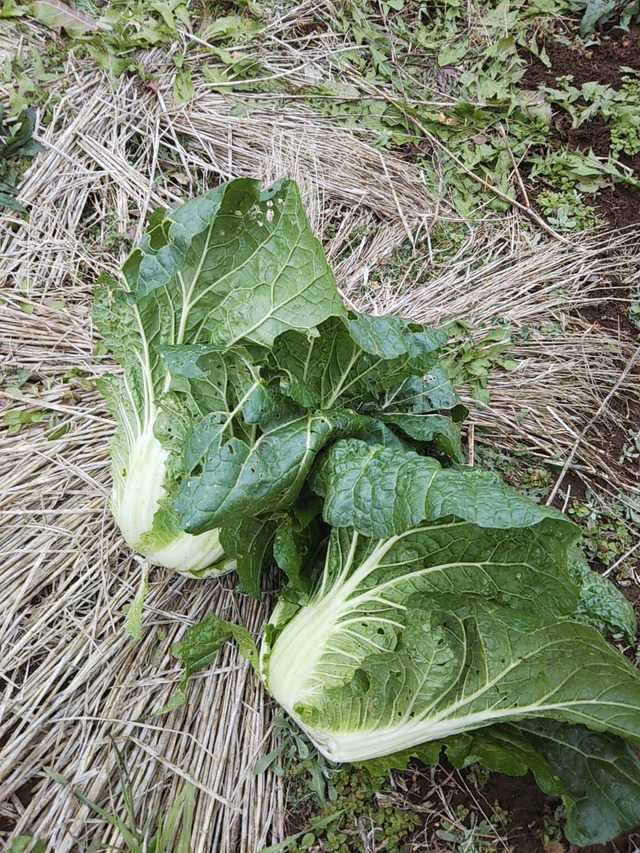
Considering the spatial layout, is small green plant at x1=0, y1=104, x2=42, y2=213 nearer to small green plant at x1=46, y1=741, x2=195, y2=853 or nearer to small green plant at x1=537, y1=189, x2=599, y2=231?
small green plant at x1=46, y1=741, x2=195, y2=853

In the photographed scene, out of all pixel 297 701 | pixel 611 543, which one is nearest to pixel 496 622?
pixel 297 701

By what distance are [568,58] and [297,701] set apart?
14.3ft

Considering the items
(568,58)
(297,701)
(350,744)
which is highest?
(568,58)

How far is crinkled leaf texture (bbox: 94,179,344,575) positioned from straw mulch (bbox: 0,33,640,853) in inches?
17.9

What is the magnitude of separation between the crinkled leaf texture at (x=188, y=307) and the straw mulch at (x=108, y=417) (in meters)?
0.45

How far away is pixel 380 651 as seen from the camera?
6.76ft

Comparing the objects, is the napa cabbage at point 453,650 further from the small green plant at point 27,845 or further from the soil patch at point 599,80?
the soil patch at point 599,80

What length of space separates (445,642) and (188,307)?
1540 millimetres

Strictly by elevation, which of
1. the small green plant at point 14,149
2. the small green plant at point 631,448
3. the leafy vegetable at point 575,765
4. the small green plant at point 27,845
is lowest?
the leafy vegetable at point 575,765

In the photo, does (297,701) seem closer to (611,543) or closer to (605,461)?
(611,543)

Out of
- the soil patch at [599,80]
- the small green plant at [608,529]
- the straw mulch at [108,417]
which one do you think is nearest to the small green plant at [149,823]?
the straw mulch at [108,417]

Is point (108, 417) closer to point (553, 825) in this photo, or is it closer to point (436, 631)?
point (436, 631)

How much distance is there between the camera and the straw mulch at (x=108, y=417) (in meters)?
2.30

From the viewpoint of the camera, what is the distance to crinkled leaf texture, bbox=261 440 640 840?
1.91 meters
